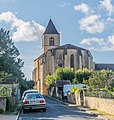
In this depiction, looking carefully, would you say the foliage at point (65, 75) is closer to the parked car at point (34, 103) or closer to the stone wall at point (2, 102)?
the parked car at point (34, 103)

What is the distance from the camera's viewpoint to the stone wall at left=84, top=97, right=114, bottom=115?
24091mm

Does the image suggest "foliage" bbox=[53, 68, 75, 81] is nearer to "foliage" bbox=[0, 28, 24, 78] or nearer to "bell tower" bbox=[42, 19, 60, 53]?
"foliage" bbox=[0, 28, 24, 78]

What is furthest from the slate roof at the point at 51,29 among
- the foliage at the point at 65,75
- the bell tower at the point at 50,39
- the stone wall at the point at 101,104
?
the stone wall at the point at 101,104

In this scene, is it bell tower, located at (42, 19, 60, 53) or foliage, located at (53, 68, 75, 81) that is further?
bell tower, located at (42, 19, 60, 53)

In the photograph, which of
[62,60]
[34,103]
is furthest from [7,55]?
[62,60]

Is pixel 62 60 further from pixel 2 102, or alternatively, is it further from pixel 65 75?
pixel 2 102

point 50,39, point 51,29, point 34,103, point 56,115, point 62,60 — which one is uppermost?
point 51,29

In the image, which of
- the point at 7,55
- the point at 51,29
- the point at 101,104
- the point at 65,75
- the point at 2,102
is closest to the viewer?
the point at 2,102

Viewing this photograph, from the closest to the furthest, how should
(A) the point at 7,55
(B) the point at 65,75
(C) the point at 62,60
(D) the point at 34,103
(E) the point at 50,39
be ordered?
(D) the point at 34,103 → (A) the point at 7,55 → (B) the point at 65,75 → (C) the point at 62,60 → (E) the point at 50,39

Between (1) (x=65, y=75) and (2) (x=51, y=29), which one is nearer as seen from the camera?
(1) (x=65, y=75)

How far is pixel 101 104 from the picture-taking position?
27.1 meters

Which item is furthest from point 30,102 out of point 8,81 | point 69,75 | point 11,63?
point 69,75

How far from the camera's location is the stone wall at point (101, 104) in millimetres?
24091

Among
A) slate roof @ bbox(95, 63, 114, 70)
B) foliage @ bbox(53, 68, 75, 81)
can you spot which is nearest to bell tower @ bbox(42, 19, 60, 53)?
slate roof @ bbox(95, 63, 114, 70)
